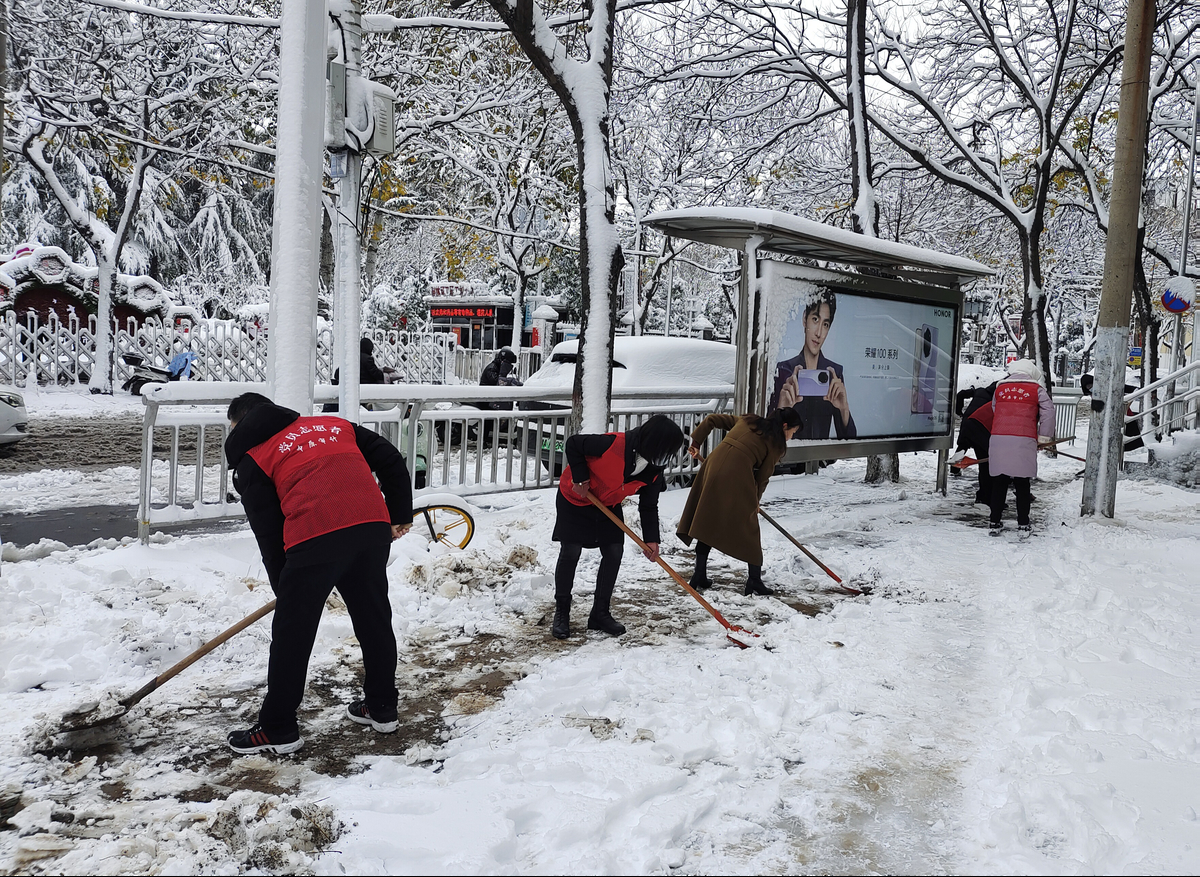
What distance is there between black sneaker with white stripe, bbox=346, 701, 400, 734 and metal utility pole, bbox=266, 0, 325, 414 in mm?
2096

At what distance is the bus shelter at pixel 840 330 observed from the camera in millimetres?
8109

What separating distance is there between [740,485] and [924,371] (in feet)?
17.1

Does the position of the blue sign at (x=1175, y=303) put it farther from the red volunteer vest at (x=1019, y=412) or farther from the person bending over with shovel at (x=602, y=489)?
the person bending over with shovel at (x=602, y=489)

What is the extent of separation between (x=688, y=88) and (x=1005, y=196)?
5671mm

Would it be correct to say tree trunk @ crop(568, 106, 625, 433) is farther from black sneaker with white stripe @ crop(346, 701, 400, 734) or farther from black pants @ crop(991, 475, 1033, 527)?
black sneaker with white stripe @ crop(346, 701, 400, 734)

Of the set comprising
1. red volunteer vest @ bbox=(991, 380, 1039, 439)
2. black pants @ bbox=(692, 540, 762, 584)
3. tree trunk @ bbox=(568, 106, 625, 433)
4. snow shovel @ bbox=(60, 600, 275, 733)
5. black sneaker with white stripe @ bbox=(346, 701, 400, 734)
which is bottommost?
black sneaker with white stripe @ bbox=(346, 701, 400, 734)

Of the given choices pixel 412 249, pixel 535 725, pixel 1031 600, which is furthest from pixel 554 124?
pixel 412 249

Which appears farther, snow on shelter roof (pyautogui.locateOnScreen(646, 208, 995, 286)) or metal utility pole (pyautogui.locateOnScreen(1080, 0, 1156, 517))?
metal utility pole (pyautogui.locateOnScreen(1080, 0, 1156, 517))

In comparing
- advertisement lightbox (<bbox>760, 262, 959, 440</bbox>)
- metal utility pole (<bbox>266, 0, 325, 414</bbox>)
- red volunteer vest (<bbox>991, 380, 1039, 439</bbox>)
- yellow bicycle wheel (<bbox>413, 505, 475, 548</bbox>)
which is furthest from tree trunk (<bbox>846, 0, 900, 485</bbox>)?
metal utility pole (<bbox>266, 0, 325, 414</bbox>)

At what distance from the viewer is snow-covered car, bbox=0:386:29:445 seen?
10555 mm

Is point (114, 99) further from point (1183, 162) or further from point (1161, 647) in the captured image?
point (1183, 162)

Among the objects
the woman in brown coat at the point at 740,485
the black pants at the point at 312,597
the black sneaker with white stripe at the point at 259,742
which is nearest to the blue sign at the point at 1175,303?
the woman in brown coat at the point at 740,485

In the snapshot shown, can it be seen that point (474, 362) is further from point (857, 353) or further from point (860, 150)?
point (857, 353)

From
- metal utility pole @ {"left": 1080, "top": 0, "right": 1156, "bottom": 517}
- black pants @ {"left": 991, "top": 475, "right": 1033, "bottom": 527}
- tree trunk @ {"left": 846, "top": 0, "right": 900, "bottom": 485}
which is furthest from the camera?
tree trunk @ {"left": 846, "top": 0, "right": 900, "bottom": 485}
